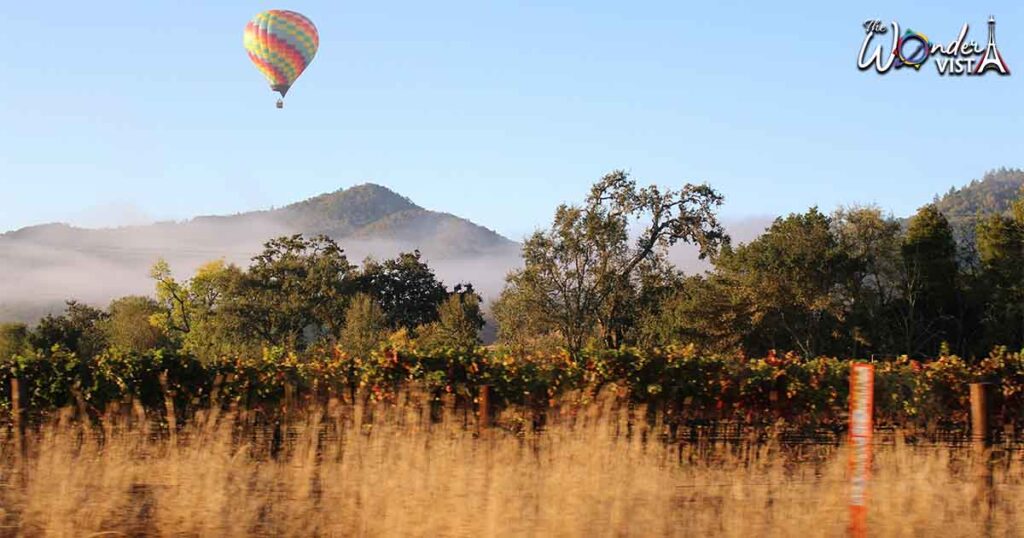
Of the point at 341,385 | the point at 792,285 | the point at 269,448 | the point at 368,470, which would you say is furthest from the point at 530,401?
the point at 792,285

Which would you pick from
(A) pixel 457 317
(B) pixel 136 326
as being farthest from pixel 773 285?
(B) pixel 136 326

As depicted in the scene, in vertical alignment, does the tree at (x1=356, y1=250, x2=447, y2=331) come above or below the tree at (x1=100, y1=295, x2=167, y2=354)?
above

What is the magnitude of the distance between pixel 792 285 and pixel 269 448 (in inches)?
1793

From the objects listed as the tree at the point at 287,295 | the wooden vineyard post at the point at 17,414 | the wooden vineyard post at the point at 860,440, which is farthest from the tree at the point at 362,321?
the wooden vineyard post at the point at 860,440

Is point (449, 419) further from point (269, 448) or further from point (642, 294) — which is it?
point (642, 294)

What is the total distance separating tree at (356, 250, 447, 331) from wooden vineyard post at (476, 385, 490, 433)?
75.1 metres

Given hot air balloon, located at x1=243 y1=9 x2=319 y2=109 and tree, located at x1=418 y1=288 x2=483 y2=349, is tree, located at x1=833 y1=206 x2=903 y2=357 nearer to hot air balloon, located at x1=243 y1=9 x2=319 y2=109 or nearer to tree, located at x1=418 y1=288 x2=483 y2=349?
tree, located at x1=418 y1=288 x2=483 y2=349

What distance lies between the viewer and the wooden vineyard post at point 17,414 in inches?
359

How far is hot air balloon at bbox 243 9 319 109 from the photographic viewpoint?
1907 inches

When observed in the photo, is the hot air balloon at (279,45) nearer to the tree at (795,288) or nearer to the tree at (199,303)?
the tree at (795,288)

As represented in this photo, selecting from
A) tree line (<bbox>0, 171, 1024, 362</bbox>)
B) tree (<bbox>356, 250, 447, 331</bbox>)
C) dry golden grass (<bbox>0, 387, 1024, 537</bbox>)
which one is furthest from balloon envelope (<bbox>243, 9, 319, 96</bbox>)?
dry golden grass (<bbox>0, 387, 1024, 537</bbox>)

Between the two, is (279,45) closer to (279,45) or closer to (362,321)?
(279,45)

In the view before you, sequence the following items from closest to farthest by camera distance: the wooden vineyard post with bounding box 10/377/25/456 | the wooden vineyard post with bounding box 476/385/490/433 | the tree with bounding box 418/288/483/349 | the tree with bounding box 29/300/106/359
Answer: the wooden vineyard post with bounding box 10/377/25/456 → the wooden vineyard post with bounding box 476/385/490/433 → the tree with bounding box 418/288/483/349 → the tree with bounding box 29/300/106/359

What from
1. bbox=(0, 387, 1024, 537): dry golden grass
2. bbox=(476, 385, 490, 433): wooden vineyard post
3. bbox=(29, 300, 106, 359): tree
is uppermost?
bbox=(29, 300, 106, 359): tree
